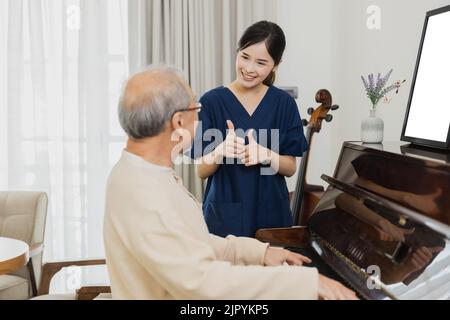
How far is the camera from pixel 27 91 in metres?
3.57

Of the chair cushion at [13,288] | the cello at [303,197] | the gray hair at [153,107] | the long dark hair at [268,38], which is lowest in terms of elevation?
the chair cushion at [13,288]

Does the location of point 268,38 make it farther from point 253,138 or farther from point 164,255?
point 164,255

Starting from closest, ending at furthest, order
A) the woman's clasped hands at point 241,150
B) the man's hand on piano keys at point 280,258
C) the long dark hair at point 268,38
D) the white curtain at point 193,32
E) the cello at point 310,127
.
A: the man's hand on piano keys at point 280,258, the woman's clasped hands at point 241,150, the long dark hair at point 268,38, the cello at point 310,127, the white curtain at point 193,32

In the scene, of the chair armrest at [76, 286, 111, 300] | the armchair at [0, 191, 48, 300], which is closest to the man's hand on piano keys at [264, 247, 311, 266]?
the chair armrest at [76, 286, 111, 300]

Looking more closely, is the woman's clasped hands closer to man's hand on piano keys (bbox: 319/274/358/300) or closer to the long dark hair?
the long dark hair

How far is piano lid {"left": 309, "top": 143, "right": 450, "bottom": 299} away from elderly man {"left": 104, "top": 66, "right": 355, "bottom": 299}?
0.19m

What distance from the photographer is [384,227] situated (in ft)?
4.89

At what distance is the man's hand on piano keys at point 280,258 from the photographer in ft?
5.04

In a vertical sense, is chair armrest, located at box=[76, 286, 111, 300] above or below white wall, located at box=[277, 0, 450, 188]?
below

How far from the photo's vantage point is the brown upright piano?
4.08 feet

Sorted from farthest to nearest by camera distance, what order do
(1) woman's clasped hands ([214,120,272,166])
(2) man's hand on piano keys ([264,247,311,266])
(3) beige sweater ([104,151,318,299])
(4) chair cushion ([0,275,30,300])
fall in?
(4) chair cushion ([0,275,30,300]), (1) woman's clasped hands ([214,120,272,166]), (2) man's hand on piano keys ([264,247,311,266]), (3) beige sweater ([104,151,318,299])

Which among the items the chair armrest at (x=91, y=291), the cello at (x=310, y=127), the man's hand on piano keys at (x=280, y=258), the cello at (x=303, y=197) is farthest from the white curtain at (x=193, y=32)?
the man's hand on piano keys at (x=280, y=258)

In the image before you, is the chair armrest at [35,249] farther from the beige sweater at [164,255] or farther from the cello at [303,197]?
the beige sweater at [164,255]

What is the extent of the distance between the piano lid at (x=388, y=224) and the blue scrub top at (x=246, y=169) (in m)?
0.19
